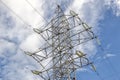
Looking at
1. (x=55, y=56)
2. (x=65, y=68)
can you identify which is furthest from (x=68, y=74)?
(x=55, y=56)

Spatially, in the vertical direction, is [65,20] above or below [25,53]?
above

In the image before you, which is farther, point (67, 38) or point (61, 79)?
point (67, 38)

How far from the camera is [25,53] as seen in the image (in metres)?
27.1

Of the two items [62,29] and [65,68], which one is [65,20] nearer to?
[62,29]

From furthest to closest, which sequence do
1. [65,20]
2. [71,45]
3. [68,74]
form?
[65,20], [71,45], [68,74]

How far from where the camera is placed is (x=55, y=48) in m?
26.7

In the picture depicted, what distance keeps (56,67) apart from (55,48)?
2.00 meters

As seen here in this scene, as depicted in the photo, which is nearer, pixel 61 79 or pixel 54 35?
pixel 61 79

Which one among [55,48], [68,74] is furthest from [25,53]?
[68,74]

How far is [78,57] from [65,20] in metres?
4.67

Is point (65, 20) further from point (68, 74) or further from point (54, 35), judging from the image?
point (68, 74)

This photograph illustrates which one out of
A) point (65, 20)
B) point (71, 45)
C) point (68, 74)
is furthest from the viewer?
point (65, 20)

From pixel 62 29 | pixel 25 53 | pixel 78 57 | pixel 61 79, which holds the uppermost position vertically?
pixel 62 29

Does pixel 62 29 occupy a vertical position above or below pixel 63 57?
above
